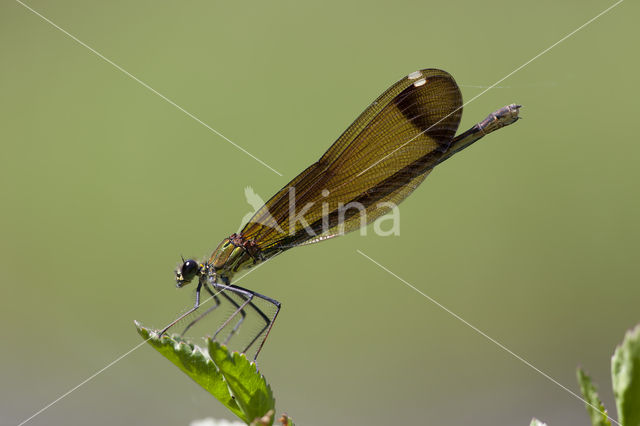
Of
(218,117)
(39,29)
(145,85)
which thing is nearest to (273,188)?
(218,117)

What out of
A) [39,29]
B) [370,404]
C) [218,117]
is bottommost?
[370,404]

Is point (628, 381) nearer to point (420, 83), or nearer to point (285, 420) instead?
point (285, 420)

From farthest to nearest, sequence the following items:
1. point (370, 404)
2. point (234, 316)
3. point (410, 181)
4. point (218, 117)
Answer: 1. point (218, 117)
2. point (370, 404)
3. point (410, 181)
4. point (234, 316)

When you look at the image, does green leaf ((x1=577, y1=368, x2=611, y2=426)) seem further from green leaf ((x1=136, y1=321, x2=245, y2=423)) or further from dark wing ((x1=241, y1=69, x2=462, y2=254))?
dark wing ((x1=241, y1=69, x2=462, y2=254))

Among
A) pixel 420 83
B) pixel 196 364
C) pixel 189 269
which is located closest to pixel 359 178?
pixel 420 83

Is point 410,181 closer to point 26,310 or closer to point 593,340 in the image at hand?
point 593,340

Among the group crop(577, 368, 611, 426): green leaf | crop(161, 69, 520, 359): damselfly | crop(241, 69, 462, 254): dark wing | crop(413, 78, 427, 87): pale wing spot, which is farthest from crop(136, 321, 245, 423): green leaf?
crop(413, 78, 427, 87): pale wing spot
